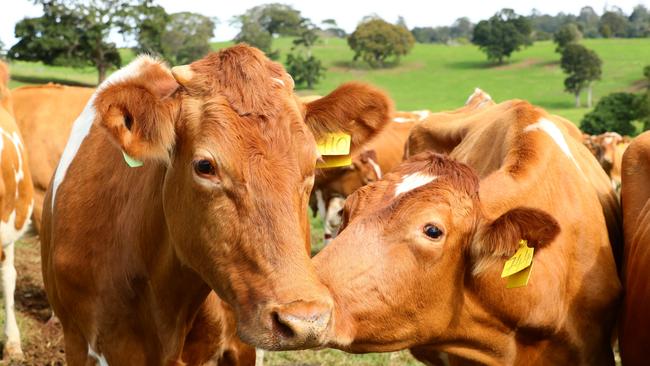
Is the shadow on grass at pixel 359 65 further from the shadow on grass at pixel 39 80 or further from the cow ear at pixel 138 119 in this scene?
the cow ear at pixel 138 119

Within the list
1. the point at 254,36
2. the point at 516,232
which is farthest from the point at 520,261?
the point at 254,36

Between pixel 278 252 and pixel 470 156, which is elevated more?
pixel 278 252

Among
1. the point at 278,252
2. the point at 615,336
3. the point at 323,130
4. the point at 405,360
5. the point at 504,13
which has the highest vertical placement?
the point at 323,130

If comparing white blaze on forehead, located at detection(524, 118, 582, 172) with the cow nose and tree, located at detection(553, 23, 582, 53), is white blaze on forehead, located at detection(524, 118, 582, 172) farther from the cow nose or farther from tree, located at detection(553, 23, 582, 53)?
tree, located at detection(553, 23, 582, 53)

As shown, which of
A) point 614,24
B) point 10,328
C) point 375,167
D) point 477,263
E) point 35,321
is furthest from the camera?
point 614,24

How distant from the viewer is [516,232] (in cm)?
336

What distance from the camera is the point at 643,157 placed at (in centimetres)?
463

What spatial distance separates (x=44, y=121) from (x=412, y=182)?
6.70 meters

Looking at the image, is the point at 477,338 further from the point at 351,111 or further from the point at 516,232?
→ the point at 351,111

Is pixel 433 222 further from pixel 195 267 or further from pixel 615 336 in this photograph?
pixel 615 336

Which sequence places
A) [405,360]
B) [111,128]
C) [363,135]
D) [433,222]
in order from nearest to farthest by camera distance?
[111,128], [433,222], [363,135], [405,360]

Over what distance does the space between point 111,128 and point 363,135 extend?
1.24m

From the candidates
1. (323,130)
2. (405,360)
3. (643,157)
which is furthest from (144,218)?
(405,360)

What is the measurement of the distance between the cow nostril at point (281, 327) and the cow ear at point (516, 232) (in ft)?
3.75
